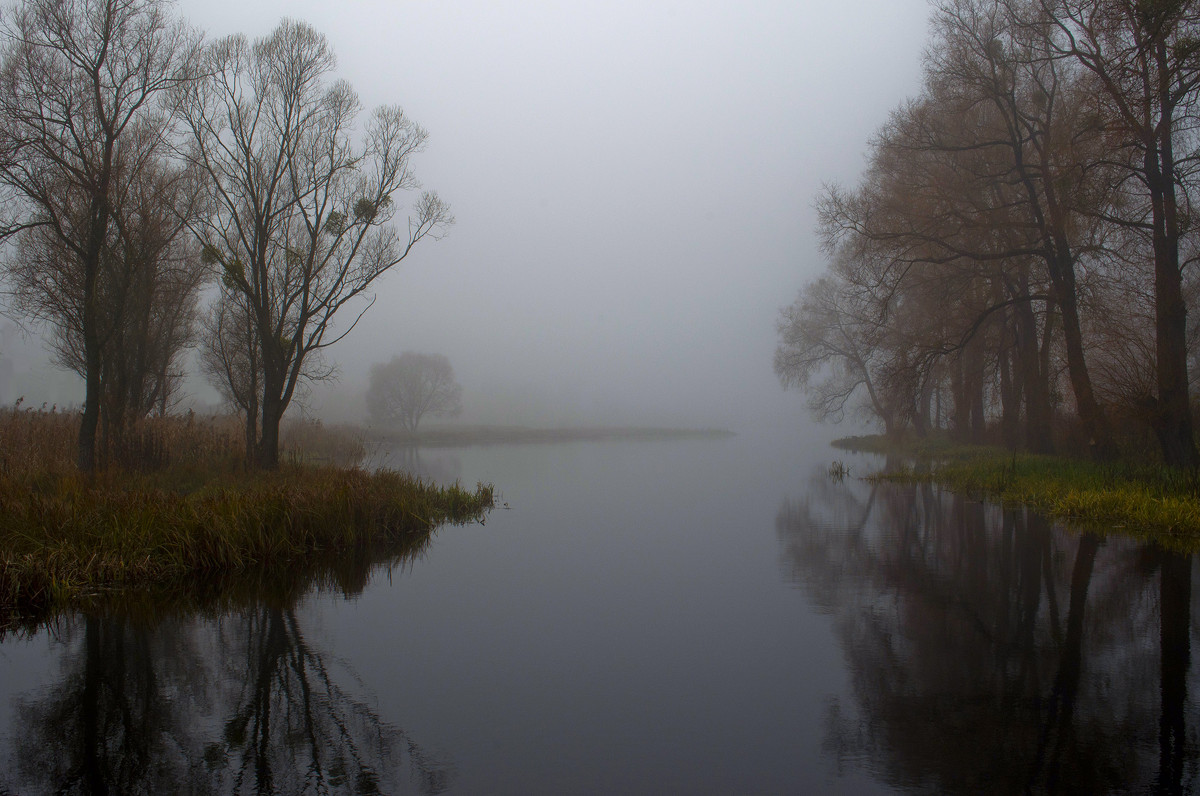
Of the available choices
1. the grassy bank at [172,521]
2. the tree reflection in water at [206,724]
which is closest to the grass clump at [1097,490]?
the tree reflection in water at [206,724]

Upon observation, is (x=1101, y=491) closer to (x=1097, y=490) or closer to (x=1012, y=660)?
(x=1097, y=490)

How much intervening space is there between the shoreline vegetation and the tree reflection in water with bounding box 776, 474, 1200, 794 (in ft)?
3.73

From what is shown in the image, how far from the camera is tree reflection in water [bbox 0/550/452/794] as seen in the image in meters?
3.62

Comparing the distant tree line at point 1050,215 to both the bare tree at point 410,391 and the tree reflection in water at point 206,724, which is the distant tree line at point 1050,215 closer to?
the tree reflection in water at point 206,724

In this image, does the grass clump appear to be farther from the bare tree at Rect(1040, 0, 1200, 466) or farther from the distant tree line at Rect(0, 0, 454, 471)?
the distant tree line at Rect(0, 0, 454, 471)

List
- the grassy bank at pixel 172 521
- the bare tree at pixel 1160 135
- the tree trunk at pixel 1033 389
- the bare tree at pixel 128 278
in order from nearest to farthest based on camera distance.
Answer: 1. the grassy bank at pixel 172 521
2. the bare tree at pixel 1160 135
3. the bare tree at pixel 128 278
4. the tree trunk at pixel 1033 389

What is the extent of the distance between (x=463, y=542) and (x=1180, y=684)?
27.6 feet

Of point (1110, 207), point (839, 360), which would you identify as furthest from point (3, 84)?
point (839, 360)

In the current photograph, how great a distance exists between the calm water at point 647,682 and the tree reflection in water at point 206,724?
0.02 metres

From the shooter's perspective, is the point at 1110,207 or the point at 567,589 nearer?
the point at 567,589

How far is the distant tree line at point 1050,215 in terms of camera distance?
1305 centimetres

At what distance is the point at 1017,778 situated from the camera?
353cm

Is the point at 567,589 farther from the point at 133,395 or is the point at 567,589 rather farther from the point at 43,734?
the point at 133,395

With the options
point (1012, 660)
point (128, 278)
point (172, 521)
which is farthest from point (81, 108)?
point (1012, 660)
